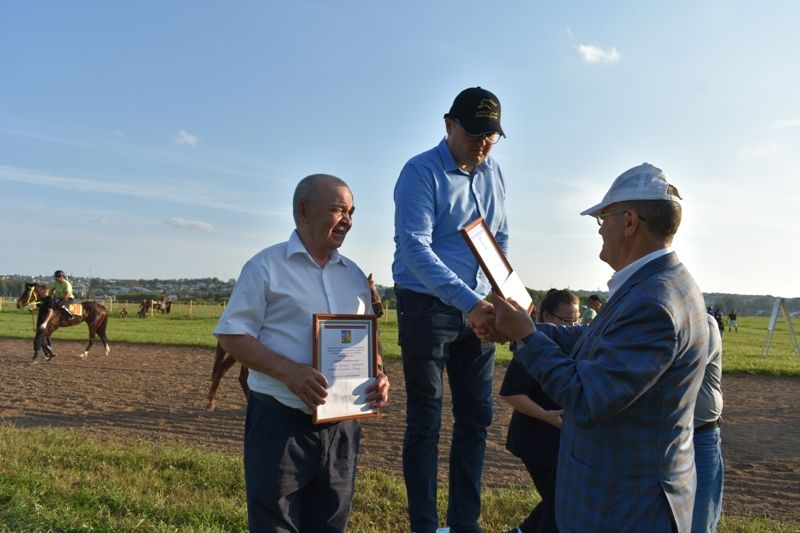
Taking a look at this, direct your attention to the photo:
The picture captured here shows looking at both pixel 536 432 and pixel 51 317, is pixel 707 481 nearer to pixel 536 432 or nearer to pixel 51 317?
pixel 536 432

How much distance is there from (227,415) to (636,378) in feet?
28.2

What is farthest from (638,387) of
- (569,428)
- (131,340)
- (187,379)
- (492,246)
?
(131,340)

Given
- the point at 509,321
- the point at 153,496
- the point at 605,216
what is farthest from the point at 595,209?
the point at 153,496

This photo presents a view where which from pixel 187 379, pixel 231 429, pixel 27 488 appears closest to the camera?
pixel 27 488

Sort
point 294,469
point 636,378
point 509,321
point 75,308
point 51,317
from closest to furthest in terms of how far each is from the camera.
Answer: point 636,378
point 509,321
point 294,469
point 51,317
point 75,308

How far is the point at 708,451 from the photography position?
327cm

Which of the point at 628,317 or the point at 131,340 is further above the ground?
the point at 628,317

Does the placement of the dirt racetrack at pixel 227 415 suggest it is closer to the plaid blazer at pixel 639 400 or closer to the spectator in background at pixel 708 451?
the spectator in background at pixel 708 451

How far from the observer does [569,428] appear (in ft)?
7.72

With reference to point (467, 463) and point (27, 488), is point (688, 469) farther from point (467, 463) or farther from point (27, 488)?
point (27, 488)

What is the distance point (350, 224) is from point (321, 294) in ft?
1.22

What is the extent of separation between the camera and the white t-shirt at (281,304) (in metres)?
2.75

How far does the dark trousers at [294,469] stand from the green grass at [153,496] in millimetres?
1386

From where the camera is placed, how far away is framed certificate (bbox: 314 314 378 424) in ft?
8.98
